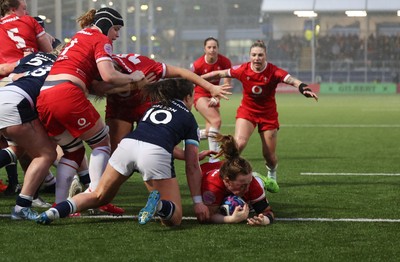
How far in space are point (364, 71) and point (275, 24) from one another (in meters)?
11.4

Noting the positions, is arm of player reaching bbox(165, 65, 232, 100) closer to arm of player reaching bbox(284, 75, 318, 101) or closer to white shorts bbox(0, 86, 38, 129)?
white shorts bbox(0, 86, 38, 129)

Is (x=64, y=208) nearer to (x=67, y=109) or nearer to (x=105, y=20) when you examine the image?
(x=67, y=109)

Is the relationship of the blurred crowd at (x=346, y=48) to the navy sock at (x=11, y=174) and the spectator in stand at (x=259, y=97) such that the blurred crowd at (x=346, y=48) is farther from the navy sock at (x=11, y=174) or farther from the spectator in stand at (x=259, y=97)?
the navy sock at (x=11, y=174)

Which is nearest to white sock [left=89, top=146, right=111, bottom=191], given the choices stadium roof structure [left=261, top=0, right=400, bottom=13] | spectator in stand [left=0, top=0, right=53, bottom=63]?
spectator in stand [left=0, top=0, right=53, bottom=63]

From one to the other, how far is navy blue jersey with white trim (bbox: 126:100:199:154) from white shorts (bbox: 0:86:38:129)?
0.92 m

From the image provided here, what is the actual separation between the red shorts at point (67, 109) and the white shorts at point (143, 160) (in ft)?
1.51

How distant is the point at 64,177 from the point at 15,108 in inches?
27.5

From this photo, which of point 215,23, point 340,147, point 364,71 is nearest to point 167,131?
point 340,147

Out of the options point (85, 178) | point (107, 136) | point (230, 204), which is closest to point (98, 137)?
point (107, 136)

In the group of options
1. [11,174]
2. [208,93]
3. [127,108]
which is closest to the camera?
[127,108]

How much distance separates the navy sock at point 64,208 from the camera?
680cm

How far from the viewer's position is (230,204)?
23.6 feet

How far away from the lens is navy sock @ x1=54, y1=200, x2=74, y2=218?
6805 mm

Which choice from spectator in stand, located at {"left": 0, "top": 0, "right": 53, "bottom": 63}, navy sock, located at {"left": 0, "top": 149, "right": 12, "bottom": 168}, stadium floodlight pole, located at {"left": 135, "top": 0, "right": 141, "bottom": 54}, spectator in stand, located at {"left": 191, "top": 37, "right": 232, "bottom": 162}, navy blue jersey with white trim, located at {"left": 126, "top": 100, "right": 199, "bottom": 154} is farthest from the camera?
stadium floodlight pole, located at {"left": 135, "top": 0, "right": 141, "bottom": 54}
